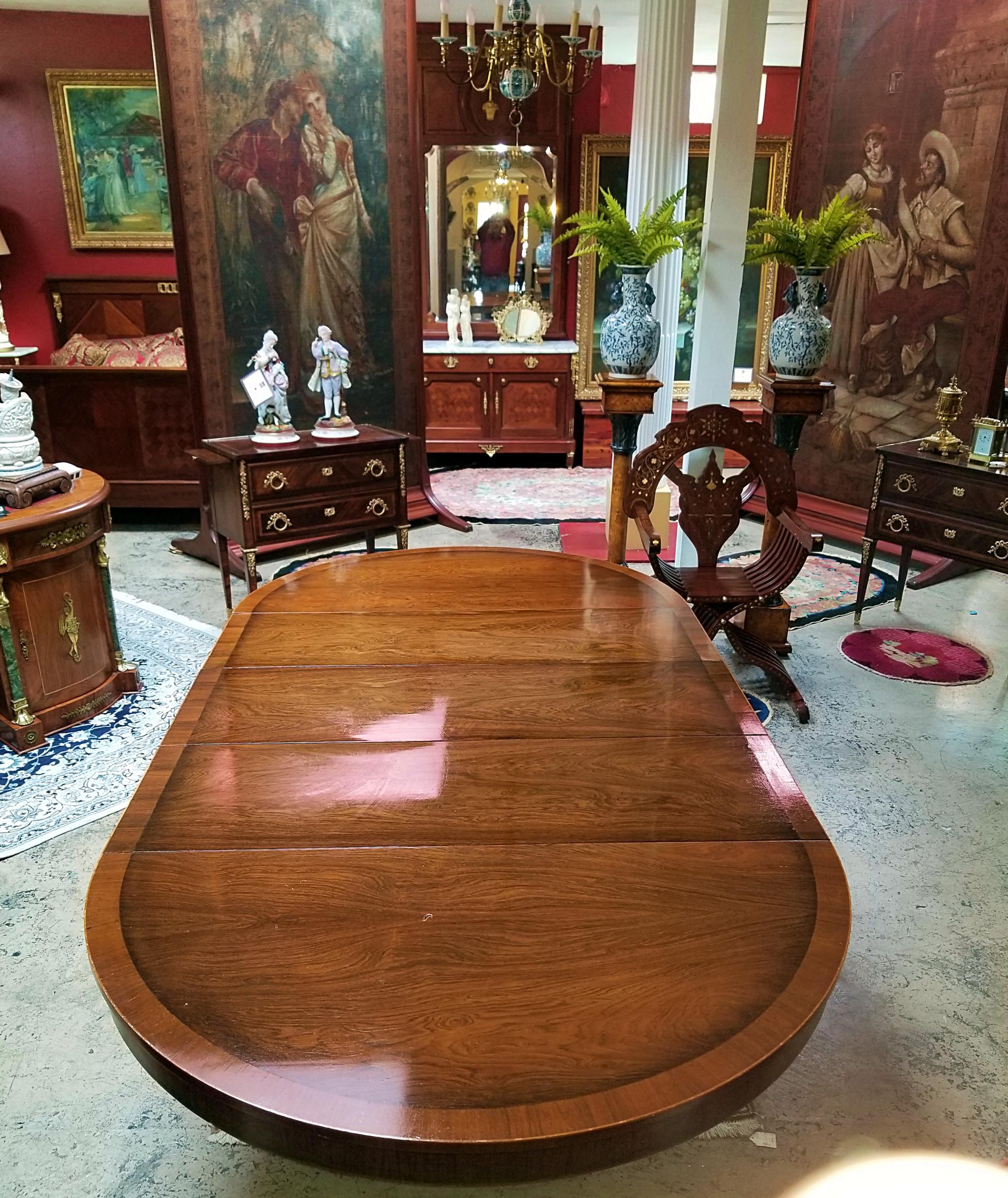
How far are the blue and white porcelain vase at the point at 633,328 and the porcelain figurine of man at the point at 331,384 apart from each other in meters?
1.27

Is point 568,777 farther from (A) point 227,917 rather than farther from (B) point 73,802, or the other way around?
(B) point 73,802

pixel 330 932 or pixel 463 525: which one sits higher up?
pixel 330 932

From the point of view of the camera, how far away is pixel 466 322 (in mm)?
7219

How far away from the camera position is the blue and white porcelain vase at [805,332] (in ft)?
12.3

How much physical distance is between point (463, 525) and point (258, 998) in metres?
4.72

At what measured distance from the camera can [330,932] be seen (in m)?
1.22

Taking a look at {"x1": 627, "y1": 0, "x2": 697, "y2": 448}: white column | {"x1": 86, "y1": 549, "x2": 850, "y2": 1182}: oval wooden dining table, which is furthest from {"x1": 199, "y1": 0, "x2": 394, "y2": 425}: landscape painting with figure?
{"x1": 86, "y1": 549, "x2": 850, "y2": 1182}: oval wooden dining table

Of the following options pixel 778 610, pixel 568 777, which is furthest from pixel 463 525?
pixel 568 777

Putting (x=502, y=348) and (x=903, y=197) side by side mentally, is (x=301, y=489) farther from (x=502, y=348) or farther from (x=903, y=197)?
(x=903, y=197)

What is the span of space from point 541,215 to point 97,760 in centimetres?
575

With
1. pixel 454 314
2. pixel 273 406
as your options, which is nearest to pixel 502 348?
pixel 454 314

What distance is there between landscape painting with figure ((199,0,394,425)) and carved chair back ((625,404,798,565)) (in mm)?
2506

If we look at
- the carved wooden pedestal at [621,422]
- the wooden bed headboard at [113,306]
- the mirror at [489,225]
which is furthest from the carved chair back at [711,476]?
the wooden bed headboard at [113,306]

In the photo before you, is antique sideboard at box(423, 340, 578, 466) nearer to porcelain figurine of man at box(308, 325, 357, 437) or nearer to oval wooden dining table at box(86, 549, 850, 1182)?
porcelain figurine of man at box(308, 325, 357, 437)
